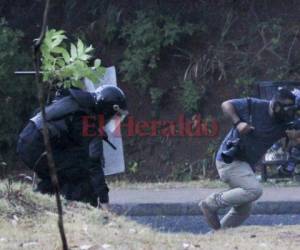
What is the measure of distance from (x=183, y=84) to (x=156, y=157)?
1.36 metres

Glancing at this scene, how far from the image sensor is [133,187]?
15.2 meters

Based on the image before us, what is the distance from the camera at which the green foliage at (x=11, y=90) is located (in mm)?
17469

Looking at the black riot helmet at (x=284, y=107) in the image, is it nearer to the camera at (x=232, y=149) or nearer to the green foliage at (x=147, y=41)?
the camera at (x=232, y=149)

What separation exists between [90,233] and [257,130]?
2.77 m

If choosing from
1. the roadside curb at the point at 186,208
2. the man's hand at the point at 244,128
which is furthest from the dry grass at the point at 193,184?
the man's hand at the point at 244,128

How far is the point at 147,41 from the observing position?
18.1 meters

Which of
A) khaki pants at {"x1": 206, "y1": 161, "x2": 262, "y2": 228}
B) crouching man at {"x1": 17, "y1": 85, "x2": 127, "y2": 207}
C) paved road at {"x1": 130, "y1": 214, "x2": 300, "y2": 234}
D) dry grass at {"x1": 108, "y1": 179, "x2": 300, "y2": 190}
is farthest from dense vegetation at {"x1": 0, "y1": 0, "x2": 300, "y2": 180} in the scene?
crouching man at {"x1": 17, "y1": 85, "x2": 127, "y2": 207}

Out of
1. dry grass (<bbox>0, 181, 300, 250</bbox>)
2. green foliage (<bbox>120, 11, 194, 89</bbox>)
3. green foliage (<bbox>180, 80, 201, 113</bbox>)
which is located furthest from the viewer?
green foliage (<bbox>120, 11, 194, 89</bbox>)

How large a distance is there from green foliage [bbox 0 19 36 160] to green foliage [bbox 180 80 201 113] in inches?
102

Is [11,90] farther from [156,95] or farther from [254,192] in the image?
[254,192]

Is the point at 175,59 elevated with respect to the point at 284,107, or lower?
elevated

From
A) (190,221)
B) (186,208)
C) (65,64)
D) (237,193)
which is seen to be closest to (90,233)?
(65,64)

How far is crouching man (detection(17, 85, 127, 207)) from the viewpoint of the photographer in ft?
29.8

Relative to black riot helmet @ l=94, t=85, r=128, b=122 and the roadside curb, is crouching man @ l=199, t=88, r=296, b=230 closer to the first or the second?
black riot helmet @ l=94, t=85, r=128, b=122
